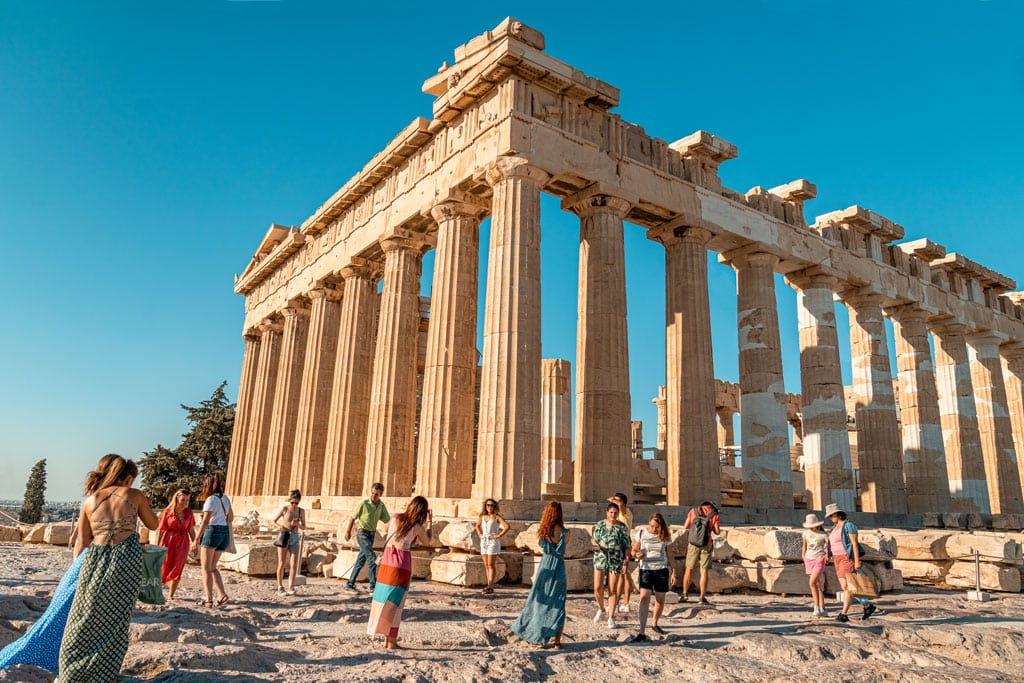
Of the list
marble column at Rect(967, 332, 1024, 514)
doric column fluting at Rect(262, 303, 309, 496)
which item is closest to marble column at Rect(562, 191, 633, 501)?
doric column fluting at Rect(262, 303, 309, 496)

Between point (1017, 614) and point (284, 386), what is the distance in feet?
78.0

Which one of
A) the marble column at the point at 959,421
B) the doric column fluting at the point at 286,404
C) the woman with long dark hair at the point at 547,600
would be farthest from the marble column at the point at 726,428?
the woman with long dark hair at the point at 547,600

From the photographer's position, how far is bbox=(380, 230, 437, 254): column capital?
2122 cm

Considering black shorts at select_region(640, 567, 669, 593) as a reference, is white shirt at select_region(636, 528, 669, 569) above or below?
above

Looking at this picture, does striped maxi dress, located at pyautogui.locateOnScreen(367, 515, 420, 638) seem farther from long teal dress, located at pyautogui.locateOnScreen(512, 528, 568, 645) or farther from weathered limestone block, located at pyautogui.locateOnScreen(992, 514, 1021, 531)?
weathered limestone block, located at pyautogui.locateOnScreen(992, 514, 1021, 531)

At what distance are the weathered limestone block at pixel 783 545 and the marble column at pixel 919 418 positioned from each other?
15386 millimetres

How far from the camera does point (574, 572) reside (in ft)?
40.4

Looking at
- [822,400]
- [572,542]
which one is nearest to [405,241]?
[572,542]

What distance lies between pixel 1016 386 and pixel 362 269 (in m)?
29.0

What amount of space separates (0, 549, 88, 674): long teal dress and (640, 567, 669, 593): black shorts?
610 centimetres

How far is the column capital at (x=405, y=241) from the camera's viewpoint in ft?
69.6

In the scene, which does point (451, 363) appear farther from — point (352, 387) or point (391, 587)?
point (391, 587)

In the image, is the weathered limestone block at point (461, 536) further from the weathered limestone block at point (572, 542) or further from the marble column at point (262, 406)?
the marble column at point (262, 406)

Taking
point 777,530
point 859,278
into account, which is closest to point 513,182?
point 777,530
